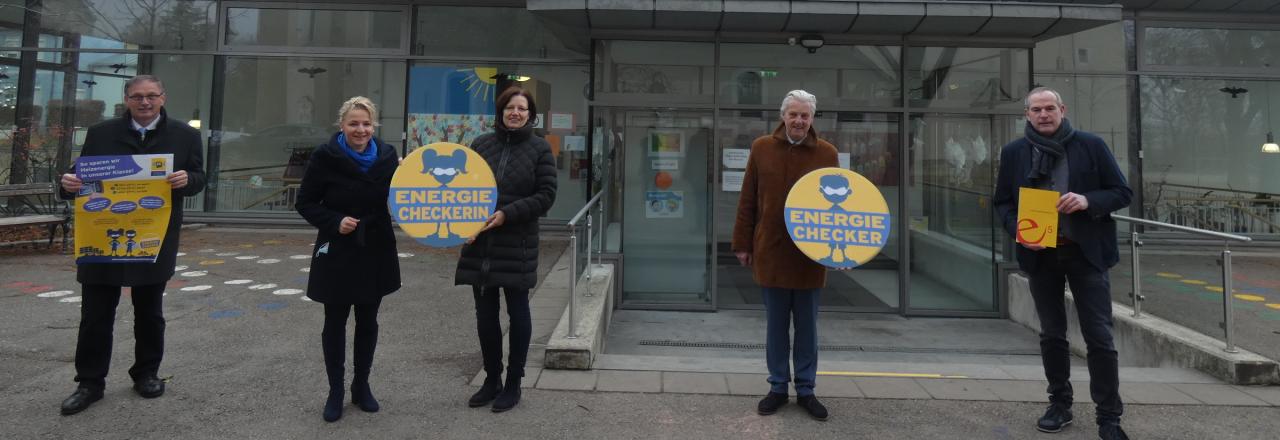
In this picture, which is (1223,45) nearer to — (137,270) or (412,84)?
(412,84)

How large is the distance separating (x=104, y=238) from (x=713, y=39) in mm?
5239

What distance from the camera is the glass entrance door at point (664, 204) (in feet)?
22.0

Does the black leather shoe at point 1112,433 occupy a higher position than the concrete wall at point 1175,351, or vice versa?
the concrete wall at point 1175,351

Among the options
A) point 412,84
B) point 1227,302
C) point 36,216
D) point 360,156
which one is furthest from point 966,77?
point 36,216

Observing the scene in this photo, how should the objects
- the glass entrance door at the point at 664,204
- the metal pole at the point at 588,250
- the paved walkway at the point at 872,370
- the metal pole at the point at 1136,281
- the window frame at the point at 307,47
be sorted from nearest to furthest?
the paved walkway at the point at 872,370
the metal pole at the point at 1136,281
the metal pole at the point at 588,250
the glass entrance door at the point at 664,204
the window frame at the point at 307,47

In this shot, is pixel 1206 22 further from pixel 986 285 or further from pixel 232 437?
pixel 232 437

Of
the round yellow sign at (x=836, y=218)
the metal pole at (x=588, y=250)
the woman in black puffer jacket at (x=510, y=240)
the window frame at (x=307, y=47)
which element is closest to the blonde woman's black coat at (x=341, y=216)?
the woman in black puffer jacket at (x=510, y=240)

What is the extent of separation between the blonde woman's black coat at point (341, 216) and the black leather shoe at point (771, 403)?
1.98 meters

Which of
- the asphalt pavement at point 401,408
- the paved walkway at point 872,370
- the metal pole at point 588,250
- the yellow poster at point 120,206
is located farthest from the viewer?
the metal pole at point 588,250

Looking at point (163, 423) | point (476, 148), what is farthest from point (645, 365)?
point (163, 423)

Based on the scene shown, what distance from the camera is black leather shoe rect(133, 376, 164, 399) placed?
3.37m

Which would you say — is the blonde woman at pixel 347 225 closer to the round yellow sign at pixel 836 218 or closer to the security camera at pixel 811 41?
the round yellow sign at pixel 836 218

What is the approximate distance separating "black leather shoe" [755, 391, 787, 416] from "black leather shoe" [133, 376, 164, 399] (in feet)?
10.1

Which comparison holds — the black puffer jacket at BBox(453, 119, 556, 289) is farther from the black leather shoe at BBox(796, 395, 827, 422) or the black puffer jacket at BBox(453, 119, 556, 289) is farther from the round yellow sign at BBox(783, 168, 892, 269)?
the black leather shoe at BBox(796, 395, 827, 422)
